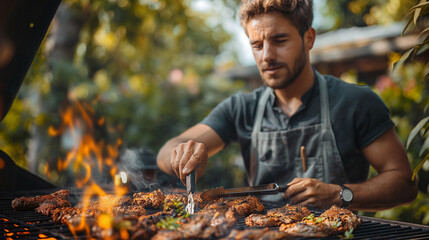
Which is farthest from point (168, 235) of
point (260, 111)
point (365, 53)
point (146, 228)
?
point (365, 53)

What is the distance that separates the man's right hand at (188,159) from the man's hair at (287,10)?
1.26 metres

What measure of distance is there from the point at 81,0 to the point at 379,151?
614 centimetres

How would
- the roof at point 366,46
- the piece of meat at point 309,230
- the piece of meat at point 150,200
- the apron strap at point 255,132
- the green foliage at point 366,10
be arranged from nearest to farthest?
the piece of meat at point 309,230 → the piece of meat at point 150,200 → the apron strap at point 255,132 → the roof at point 366,46 → the green foliage at point 366,10

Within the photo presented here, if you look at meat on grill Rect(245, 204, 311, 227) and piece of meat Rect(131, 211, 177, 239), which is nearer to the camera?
piece of meat Rect(131, 211, 177, 239)

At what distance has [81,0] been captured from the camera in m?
7.01

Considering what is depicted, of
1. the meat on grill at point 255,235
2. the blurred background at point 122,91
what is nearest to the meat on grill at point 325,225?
the meat on grill at point 255,235

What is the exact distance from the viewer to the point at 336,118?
319 cm

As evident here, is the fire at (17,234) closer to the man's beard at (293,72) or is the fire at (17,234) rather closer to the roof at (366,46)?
the man's beard at (293,72)

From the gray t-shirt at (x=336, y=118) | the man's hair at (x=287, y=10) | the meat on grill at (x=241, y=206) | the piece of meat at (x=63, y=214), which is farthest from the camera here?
the gray t-shirt at (x=336, y=118)

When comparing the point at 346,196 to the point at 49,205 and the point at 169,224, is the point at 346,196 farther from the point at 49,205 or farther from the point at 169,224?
the point at 49,205

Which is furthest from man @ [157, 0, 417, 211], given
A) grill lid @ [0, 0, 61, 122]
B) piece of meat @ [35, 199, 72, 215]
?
grill lid @ [0, 0, 61, 122]

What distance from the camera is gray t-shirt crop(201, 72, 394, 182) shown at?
10.2 ft

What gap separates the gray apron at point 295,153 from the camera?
3.15 metres

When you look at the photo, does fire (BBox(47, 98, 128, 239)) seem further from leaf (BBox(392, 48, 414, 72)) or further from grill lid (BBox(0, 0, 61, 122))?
leaf (BBox(392, 48, 414, 72))
